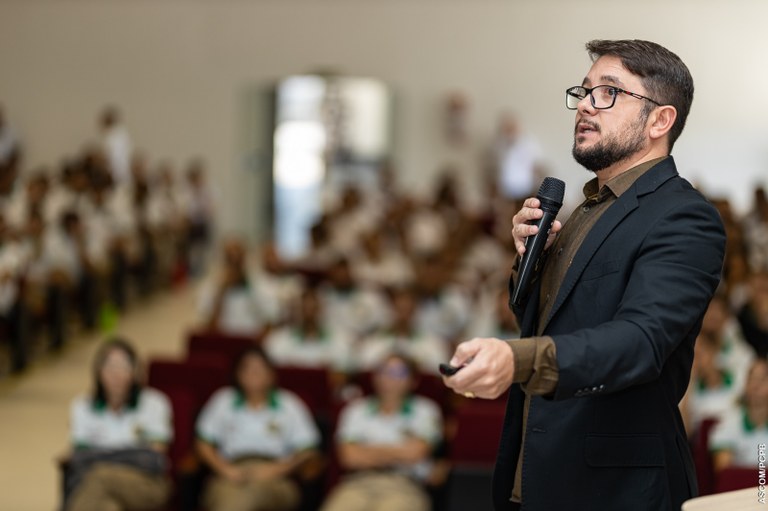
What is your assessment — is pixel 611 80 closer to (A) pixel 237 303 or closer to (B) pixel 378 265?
(A) pixel 237 303

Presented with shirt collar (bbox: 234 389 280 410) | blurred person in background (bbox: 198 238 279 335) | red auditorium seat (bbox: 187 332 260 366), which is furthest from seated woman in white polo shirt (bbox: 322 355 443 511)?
blurred person in background (bbox: 198 238 279 335)

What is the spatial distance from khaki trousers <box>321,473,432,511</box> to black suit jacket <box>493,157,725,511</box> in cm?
279

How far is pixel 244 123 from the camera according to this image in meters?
14.7

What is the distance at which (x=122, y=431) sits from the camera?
16.5 feet

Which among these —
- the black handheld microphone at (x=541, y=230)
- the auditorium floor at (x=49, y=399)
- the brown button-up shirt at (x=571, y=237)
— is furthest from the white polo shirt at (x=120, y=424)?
the black handheld microphone at (x=541, y=230)

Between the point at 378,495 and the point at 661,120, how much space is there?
309 cm

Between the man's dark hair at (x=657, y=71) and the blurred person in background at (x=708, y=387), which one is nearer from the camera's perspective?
the man's dark hair at (x=657, y=71)

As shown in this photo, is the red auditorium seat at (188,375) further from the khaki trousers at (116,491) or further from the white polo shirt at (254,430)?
the khaki trousers at (116,491)

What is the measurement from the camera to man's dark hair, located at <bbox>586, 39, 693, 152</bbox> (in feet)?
6.54

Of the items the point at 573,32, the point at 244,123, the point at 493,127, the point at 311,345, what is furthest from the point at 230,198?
the point at 311,345

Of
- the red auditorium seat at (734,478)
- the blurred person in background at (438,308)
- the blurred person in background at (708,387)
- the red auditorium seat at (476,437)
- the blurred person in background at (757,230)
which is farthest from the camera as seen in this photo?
the blurred person in background at (757,230)

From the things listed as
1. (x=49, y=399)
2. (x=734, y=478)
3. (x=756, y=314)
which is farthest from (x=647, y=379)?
(x=49, y=399)

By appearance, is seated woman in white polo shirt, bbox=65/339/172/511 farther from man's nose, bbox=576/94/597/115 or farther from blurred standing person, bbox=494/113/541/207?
blurred standing person, bbox=494/113/541/207

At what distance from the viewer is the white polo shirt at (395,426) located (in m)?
5.06
